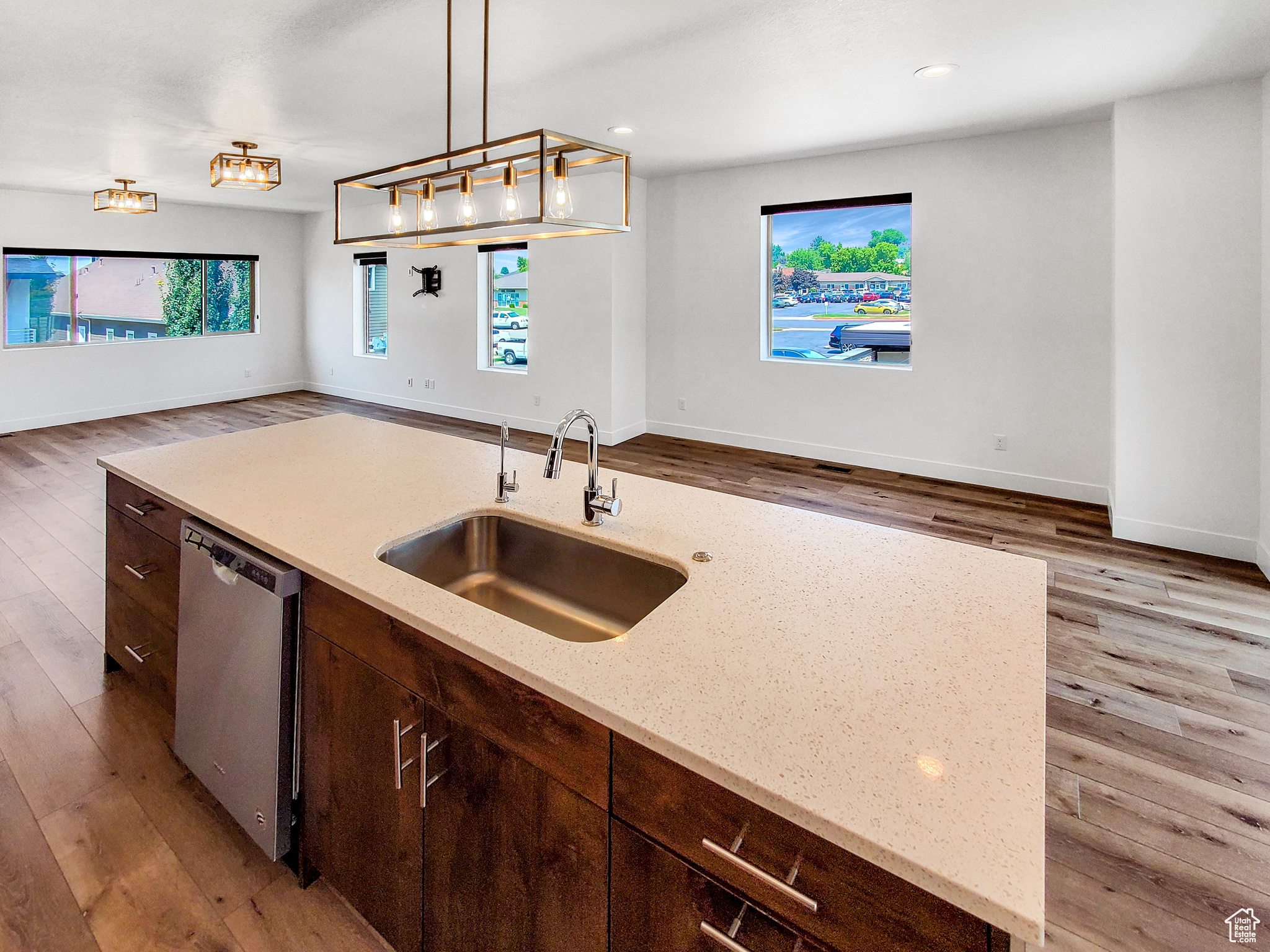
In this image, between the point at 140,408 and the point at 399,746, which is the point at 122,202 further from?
the point at 399,746

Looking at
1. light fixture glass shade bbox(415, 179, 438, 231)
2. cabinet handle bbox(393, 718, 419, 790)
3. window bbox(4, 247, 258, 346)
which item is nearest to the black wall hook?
window bbox(4, 247, 258, 346)

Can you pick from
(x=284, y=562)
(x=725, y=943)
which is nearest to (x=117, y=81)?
(x=284, y=562)

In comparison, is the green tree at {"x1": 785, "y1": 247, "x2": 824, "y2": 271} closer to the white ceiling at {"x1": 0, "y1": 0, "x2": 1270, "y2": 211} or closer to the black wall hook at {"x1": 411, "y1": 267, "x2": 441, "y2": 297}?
Result: the white ceiling at {"x1": 0, "y1": 0, "x2": 1270, "y2": 211}

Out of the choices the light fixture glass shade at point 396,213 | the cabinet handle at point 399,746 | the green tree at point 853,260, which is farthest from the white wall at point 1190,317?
the cabinet handle at point 399,746

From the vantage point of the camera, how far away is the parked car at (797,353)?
233 inches

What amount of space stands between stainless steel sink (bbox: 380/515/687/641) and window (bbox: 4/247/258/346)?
796cm

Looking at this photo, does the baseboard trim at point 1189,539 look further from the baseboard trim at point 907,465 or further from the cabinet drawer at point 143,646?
the cabinet drawer at point 143,646

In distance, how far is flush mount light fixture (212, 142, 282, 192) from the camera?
439 cm

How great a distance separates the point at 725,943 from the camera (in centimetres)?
86

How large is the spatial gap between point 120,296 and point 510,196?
8.26m

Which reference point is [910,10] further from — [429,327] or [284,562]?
[429,327]

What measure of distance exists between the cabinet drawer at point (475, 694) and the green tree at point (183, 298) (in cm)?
851

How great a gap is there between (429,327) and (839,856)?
7.81 metres

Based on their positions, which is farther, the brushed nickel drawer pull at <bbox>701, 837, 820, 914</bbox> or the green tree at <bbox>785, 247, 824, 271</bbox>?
the green tree at <bbox>785, 247, 824, 271</bbox>
